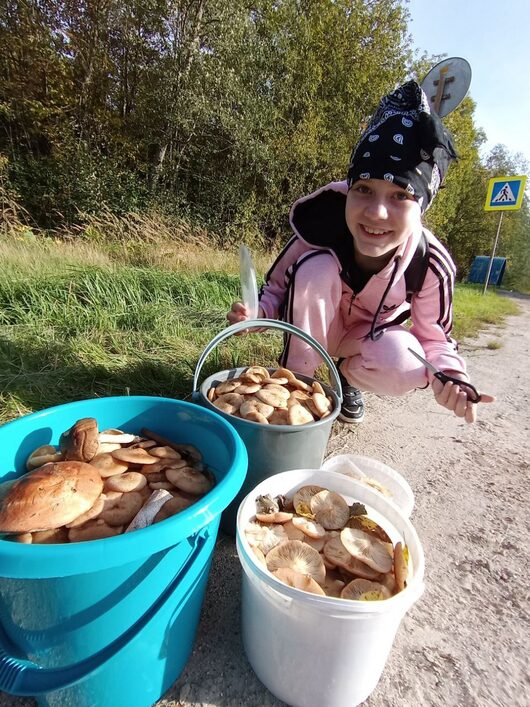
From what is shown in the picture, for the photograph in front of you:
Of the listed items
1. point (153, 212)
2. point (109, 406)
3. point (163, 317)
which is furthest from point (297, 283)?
point (153, 212)

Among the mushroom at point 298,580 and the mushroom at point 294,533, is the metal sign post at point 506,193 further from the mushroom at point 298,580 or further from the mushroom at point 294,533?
the mushroom at point 298,580

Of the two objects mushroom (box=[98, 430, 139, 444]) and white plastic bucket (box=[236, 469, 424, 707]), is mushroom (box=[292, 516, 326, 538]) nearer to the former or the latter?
white plastic bucket (box=[236, 469, 424, 707])

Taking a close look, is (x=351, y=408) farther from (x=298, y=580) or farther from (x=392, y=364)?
(x=298, y=580)

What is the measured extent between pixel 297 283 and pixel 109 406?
100 cm

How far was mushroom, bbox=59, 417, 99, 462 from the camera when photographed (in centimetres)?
98

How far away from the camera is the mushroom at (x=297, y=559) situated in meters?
1.00

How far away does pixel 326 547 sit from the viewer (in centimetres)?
109

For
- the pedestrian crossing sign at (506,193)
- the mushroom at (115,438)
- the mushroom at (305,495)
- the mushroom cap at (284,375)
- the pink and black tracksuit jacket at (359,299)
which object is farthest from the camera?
the pedestrian crossing sign at (506,193)

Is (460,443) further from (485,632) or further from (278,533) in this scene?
(278,533)

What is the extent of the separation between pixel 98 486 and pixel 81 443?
145mm

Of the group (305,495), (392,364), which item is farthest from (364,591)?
(392,364)

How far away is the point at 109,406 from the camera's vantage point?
3.94 feet

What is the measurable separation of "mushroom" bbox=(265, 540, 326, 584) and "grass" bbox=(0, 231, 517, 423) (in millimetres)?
1236

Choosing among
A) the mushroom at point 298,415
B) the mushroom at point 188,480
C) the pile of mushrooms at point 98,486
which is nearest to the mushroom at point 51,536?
the pile of mushrooms at point 98,486
